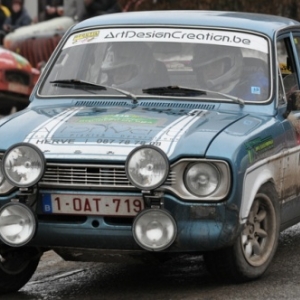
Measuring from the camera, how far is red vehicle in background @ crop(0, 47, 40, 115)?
17.8 metres

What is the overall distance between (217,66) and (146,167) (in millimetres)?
1527

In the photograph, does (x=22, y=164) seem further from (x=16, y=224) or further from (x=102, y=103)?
(x=102, y=103)

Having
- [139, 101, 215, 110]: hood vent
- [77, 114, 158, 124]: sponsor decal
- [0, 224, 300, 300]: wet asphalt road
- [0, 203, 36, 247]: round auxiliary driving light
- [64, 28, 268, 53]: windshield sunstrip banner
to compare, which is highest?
[64, 28, 268, 53]: windshield sunstrip banner

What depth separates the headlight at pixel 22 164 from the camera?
6.83 meters

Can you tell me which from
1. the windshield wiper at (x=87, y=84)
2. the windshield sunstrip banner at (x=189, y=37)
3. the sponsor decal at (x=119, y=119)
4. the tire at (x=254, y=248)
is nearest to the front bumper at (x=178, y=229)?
the tire at (x=254, y=248)

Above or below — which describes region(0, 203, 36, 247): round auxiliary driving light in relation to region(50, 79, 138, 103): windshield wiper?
below

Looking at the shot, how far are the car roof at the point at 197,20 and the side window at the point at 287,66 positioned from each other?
0.14 metres

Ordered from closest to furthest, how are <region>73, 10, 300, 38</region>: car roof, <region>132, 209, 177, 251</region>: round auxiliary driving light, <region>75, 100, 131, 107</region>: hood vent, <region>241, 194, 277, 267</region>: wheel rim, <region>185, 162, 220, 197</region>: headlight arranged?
<region>132, 209, 177, 251</region>: round auxiliary driving light → <region>185, 162, 220, 197</region>: headlight → <region>241, 194, 277, 267</region>: wheel rim → <region>75, 100, 131, 107</region>: hood vent → <region>73, 10, 300, 38</region>: car roof

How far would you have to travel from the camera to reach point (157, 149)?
671 cm

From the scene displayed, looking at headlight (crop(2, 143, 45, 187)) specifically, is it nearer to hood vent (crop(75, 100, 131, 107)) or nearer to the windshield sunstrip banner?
hood vent (crop(75, 100, 131, 107))

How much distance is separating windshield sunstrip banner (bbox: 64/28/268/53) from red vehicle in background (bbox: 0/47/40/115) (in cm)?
958

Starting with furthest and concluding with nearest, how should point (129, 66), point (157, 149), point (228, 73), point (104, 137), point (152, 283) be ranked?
point (129, 66), point (228, 73), point (152, 283), point (104, 137), point (157, 149)

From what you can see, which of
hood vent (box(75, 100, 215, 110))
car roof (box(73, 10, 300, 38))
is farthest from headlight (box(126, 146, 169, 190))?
car roof (box(73, 10, 300, 38))

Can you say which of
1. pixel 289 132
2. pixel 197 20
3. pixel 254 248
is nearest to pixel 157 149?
pixel 254 248
